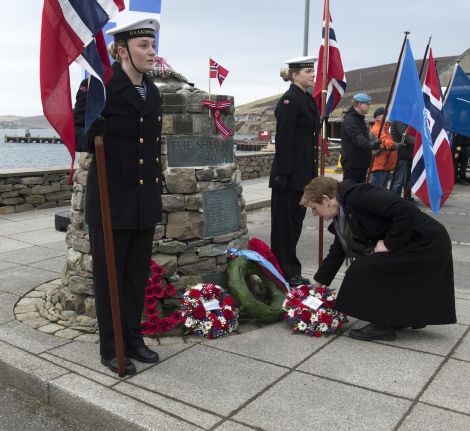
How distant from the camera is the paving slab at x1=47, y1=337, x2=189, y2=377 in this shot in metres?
3.53

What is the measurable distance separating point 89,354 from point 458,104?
7.76m

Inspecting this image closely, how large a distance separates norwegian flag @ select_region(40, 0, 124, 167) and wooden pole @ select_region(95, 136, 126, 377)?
153mm

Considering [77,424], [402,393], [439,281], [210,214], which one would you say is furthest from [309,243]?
[77,424]

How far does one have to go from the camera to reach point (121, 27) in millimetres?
3234

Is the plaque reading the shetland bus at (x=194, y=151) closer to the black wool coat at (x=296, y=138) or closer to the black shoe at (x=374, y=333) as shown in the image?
the black wool coat at (x=296, y=138)

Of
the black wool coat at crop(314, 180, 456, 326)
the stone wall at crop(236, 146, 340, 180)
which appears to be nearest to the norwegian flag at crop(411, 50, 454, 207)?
the black wool coat at crop(314, 180, 456, 326)

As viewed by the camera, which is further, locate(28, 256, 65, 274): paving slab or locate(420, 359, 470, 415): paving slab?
locate(28, 256, 65, 274): paving slab

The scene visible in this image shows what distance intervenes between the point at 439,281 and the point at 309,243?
3.80 m

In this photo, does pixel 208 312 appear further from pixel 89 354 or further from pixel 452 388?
pixel 452 388

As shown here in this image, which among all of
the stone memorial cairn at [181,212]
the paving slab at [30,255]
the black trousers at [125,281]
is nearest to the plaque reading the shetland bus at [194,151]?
the stone memorial cairn at [181,212]

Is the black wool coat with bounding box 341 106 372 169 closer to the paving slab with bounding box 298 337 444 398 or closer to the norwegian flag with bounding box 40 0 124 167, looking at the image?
the paving slab with bounding box 298 337 444 398

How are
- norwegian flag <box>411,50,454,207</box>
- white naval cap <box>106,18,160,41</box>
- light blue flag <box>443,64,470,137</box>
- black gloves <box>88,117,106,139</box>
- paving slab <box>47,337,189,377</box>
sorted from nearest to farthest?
black gloves <box>88,117,106,139</box>, white naval cap <box>106,18,160,41</box>, paving slab <box>47,337,189,377</box>, norwegian flag <box>411,50,454,207</box>, light blue flag <box>443,64,470,137</box>

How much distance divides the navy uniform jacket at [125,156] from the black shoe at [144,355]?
33.4 inches

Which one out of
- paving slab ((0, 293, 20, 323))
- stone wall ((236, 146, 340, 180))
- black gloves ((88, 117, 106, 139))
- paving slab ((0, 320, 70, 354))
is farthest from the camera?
stone wall ((236, 146, 340, 180))
